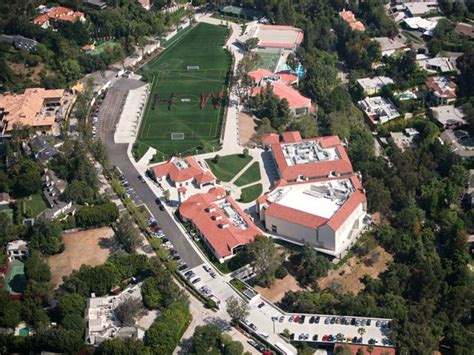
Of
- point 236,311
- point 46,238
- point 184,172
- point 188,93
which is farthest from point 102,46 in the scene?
point 236,311

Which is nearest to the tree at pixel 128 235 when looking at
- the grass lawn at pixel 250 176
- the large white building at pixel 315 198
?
the large white building at pixel 315 198

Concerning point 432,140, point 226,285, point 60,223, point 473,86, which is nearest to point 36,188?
point 60,223

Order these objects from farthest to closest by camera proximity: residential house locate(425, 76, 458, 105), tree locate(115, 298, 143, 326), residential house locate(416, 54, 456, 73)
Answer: residential house locate(416, 54, 456, 73), residential house locate(425, 76, 458, 105), tree locate(115, 298, 143, 326)

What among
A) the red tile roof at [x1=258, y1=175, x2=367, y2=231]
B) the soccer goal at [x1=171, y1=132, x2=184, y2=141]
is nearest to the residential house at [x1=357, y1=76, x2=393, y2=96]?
the soccer goal at [x1=171, y1=132, x2=184, y2=141]

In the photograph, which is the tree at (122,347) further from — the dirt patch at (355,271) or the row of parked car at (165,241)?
the dirt patch at (355,271)

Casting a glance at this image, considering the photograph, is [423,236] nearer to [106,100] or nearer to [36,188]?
[36,188]

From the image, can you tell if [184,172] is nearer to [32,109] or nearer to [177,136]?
[177,136]

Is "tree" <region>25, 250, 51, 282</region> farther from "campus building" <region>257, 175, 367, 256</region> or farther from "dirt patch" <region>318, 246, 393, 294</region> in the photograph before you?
"dirt patch" <region>318, 246, 393, 294</region>
